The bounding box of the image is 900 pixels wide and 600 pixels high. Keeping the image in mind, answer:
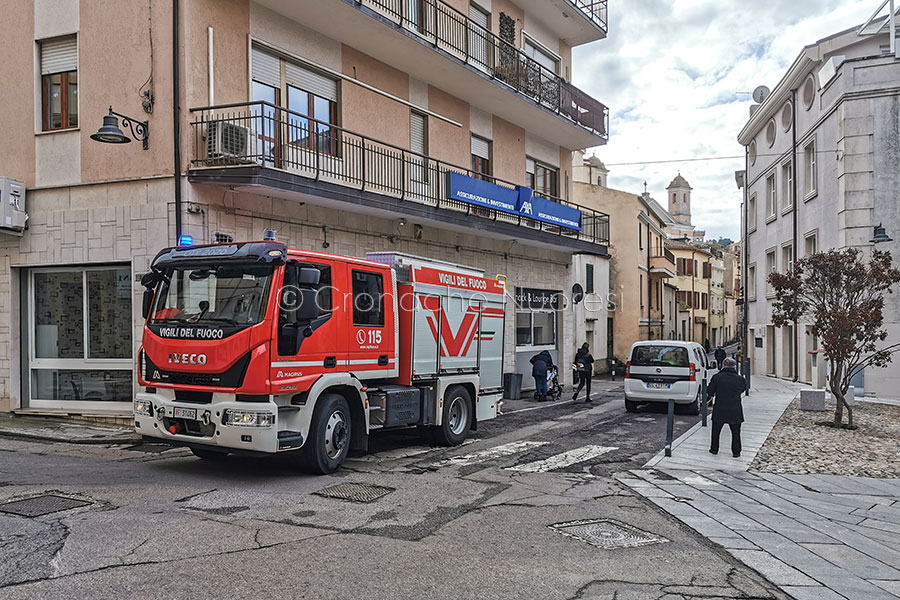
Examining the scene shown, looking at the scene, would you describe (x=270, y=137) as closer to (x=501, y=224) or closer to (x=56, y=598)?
(x=501, y=224)

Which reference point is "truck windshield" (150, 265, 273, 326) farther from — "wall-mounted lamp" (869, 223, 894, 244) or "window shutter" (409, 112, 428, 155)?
"wall-mounted lamp" (869, 223, 894, 244)

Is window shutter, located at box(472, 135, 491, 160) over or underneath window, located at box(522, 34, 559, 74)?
underneath

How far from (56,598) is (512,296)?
722 inches

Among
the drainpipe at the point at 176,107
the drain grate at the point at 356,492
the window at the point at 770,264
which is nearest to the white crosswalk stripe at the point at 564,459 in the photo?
the drain grate at the point at 356,492

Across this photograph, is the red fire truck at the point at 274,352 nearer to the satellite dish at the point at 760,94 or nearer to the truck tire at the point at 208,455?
the truck tire at the point at 208,455

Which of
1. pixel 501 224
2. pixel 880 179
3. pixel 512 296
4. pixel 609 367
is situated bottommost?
pixel 609 367

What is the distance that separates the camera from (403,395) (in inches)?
436

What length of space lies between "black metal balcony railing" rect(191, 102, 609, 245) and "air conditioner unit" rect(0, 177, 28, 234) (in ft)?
11.9

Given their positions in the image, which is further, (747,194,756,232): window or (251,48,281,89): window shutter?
(747,194,756,232): window

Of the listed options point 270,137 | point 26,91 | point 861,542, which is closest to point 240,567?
point 861,542

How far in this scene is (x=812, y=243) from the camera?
27484 mm

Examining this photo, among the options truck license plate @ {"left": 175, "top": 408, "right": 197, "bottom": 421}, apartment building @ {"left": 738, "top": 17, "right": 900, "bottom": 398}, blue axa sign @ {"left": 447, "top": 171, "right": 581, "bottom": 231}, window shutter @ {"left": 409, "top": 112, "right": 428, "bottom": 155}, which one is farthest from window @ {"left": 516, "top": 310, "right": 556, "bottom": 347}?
truck license plate @ {"left": 175, "top": 408, "right": 197, "bottom": 421}

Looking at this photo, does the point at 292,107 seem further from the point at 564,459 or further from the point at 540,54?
the point at 540,54

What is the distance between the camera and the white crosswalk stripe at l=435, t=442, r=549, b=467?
35.1ft
